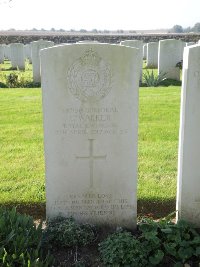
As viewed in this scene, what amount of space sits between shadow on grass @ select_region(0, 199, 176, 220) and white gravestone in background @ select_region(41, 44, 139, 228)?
53 centimetres

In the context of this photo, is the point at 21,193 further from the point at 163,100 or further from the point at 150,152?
the point at 163,100

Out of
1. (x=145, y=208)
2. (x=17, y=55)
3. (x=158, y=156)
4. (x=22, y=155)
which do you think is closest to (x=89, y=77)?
(x=145, y=208)

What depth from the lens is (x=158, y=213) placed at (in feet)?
14.6

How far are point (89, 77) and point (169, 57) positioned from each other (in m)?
11.7

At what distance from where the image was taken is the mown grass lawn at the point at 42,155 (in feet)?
15.4

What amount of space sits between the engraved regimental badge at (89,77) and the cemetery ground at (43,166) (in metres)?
1.46

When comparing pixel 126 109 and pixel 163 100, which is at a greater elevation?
pixel 126 109

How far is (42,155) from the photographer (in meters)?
6.06

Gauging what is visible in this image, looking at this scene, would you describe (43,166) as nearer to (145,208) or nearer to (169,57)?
(145,208)

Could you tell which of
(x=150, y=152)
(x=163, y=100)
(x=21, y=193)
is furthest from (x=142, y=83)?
(x=21, y=193)

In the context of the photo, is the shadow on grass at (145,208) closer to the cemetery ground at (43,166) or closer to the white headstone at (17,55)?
the cemetery ground at (43,166)

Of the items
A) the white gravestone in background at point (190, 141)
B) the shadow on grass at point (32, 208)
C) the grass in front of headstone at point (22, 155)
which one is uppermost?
the white gravestone in background at point (190, 141)

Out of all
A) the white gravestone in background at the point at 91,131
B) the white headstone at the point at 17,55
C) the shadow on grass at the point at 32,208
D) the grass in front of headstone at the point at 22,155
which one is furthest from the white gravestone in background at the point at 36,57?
the white gravestone in background at the point at 91,131

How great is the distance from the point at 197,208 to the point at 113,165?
3.21 ft
